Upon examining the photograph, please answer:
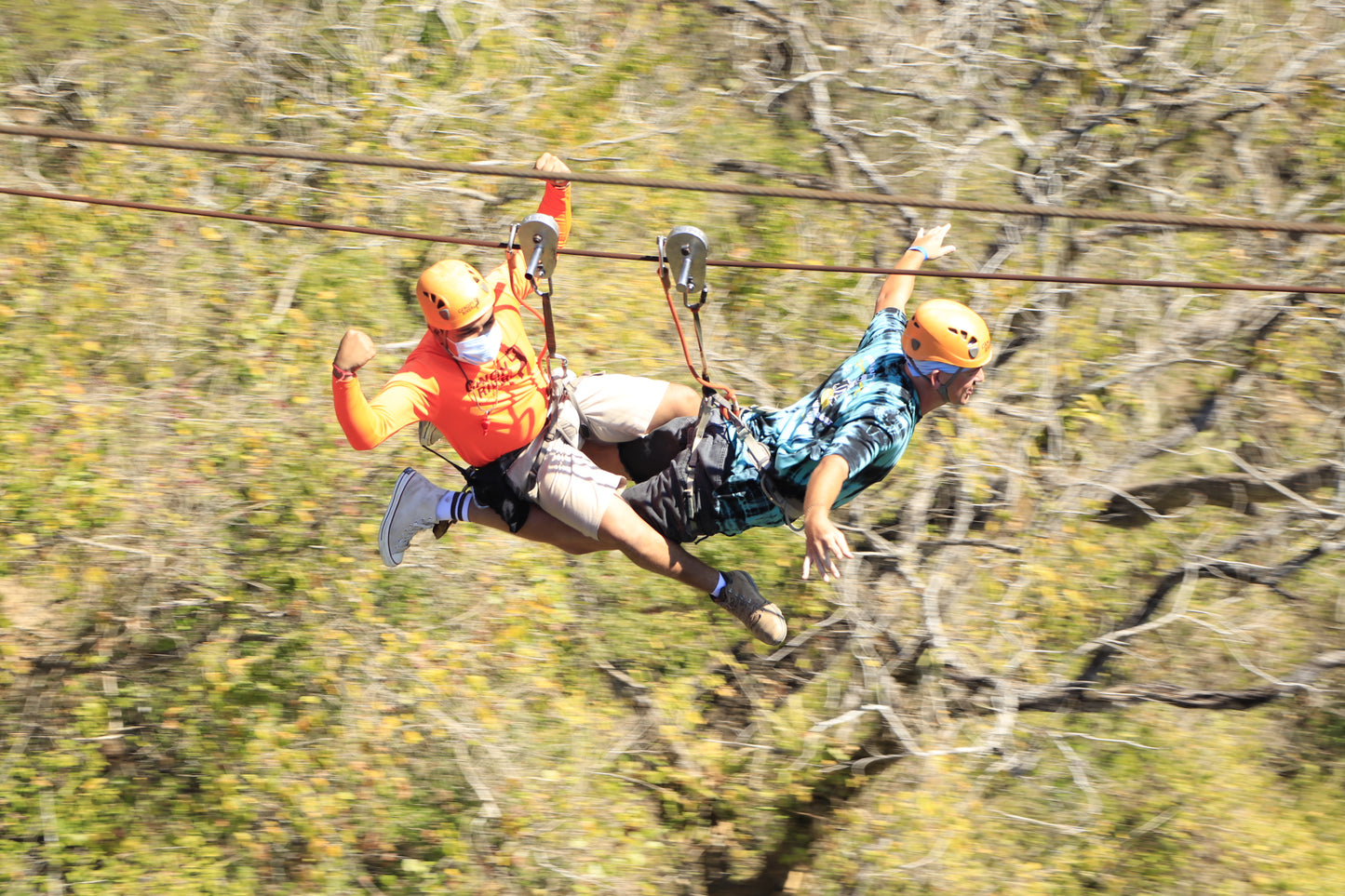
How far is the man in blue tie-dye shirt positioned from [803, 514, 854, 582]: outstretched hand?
0.42 ft

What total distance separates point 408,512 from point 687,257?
1.78m

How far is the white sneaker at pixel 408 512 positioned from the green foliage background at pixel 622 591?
2.27 meters

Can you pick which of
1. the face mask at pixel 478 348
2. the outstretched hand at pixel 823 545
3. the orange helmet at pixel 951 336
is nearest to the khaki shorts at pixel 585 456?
the face mask at pixel 478 348

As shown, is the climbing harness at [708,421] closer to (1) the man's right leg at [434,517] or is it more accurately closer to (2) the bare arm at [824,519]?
(2) the bare arm at [824,519]

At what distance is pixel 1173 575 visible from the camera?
7016 mm

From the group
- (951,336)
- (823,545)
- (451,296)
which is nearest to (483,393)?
(451,296)

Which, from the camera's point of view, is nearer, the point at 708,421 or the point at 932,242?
the point at 708,421

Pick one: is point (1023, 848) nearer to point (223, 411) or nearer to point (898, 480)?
point (898, 480)

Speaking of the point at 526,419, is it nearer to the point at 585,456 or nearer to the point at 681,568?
the point at 585,456

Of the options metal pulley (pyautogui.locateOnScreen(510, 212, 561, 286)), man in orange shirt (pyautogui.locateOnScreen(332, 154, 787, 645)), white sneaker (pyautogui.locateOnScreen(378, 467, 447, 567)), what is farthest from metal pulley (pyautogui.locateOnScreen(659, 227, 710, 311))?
white sneaker (pyautogui.locateOnScreen(378, 467, 447, 567))

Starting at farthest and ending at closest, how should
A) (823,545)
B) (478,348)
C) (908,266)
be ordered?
(908,266) < (478,348) < (823,545)

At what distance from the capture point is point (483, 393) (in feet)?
13.4

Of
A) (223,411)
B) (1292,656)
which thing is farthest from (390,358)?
(1292,656)

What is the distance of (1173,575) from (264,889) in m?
5.67
